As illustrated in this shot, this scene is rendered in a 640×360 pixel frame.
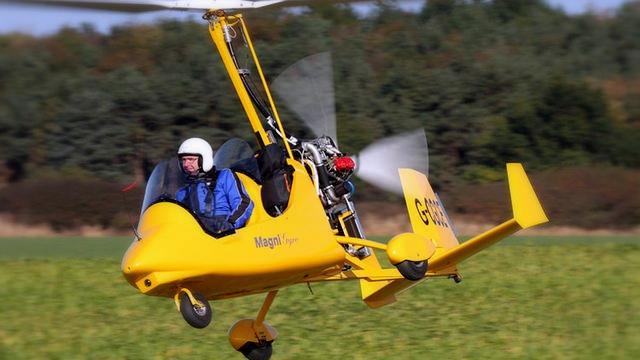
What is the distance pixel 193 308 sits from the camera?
8.58 meters

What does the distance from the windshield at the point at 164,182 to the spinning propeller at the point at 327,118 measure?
5.32ft

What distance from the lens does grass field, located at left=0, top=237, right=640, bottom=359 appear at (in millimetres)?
12977

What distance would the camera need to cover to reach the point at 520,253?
18.4 meters

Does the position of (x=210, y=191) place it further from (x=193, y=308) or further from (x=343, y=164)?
(x=343, y=164)

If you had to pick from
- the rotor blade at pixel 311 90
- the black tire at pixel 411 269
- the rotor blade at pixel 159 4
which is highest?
the rotor blade at pixel 159 4

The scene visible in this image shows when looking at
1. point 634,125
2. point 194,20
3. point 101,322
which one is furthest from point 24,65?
point 101,322

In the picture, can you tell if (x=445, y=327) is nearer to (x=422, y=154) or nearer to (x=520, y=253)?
(x=422, y=154)

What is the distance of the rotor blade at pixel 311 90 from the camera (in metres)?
10.3

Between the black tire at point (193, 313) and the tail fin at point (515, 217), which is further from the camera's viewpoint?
the tail fin at point (515, 217)

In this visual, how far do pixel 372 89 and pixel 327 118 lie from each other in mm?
19447

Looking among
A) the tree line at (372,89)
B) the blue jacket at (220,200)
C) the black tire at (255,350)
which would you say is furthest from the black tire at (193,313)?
the tree line at (372,89)

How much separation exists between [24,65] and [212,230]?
76.3 feet

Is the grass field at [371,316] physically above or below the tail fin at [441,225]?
below

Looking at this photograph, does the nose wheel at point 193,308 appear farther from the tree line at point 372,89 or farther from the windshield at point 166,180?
the tree line at point 372,89
